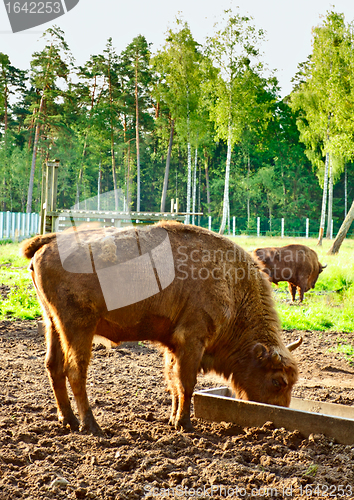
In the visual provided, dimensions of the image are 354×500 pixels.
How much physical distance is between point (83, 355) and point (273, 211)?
54912mm

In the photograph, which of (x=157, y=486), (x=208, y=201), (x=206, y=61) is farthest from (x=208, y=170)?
(x=157, y=486)

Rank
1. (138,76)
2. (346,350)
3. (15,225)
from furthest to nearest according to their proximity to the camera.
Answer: (138,76) → (15,225) → (346,350)

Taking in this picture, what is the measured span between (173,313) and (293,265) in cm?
901

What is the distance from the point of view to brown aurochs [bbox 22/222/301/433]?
160 inches

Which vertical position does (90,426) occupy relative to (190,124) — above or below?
below

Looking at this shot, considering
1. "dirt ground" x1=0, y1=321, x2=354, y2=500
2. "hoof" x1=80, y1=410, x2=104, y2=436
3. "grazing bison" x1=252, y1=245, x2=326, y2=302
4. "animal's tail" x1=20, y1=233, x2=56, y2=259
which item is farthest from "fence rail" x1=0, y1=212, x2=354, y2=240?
"hoof" x1=80, y1=410, x2=104, y2=436

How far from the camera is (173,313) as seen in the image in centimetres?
442

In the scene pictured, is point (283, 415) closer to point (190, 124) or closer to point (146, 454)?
point (146, 454)

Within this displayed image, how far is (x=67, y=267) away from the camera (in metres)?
4.13

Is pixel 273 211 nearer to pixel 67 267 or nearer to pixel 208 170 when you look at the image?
pixel 208 170

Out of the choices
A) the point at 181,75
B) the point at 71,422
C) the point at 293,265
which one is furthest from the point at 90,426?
the point at 181,75

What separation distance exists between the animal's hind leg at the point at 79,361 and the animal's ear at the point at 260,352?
1650 mm

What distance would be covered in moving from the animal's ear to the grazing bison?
27.1 ft

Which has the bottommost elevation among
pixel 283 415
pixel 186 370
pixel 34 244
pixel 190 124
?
pixel 283 415
